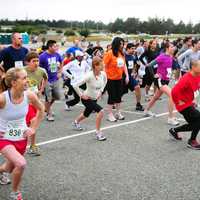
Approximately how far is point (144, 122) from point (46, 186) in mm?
4239

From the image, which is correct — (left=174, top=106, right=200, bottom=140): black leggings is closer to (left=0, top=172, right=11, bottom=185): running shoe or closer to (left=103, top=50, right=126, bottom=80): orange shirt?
(left=103, top=50, right=126, bottom=80): orange shirt

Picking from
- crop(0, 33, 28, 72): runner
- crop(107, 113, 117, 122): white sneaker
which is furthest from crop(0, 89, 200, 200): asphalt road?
crop(0, 33, 28, 72): runner

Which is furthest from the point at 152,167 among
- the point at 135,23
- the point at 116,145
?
the point at 135,23

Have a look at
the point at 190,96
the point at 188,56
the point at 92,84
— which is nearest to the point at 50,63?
the point at 92,84

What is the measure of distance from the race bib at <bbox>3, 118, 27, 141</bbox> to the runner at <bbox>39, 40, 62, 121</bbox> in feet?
15.0

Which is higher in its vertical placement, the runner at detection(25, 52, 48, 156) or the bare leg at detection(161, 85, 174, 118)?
the runner at detection(25, 52, 48, 156)

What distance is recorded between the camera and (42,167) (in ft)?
18.4

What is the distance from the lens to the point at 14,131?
4242 millimetres

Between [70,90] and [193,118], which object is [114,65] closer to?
[193,118]

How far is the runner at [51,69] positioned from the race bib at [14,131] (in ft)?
15.0

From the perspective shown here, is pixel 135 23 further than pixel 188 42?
Yes

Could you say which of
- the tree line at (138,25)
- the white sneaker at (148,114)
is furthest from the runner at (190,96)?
the tree line at (138,25)

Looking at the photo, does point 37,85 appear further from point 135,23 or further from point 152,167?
point 135,23

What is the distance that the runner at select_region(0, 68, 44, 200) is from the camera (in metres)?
4.14
